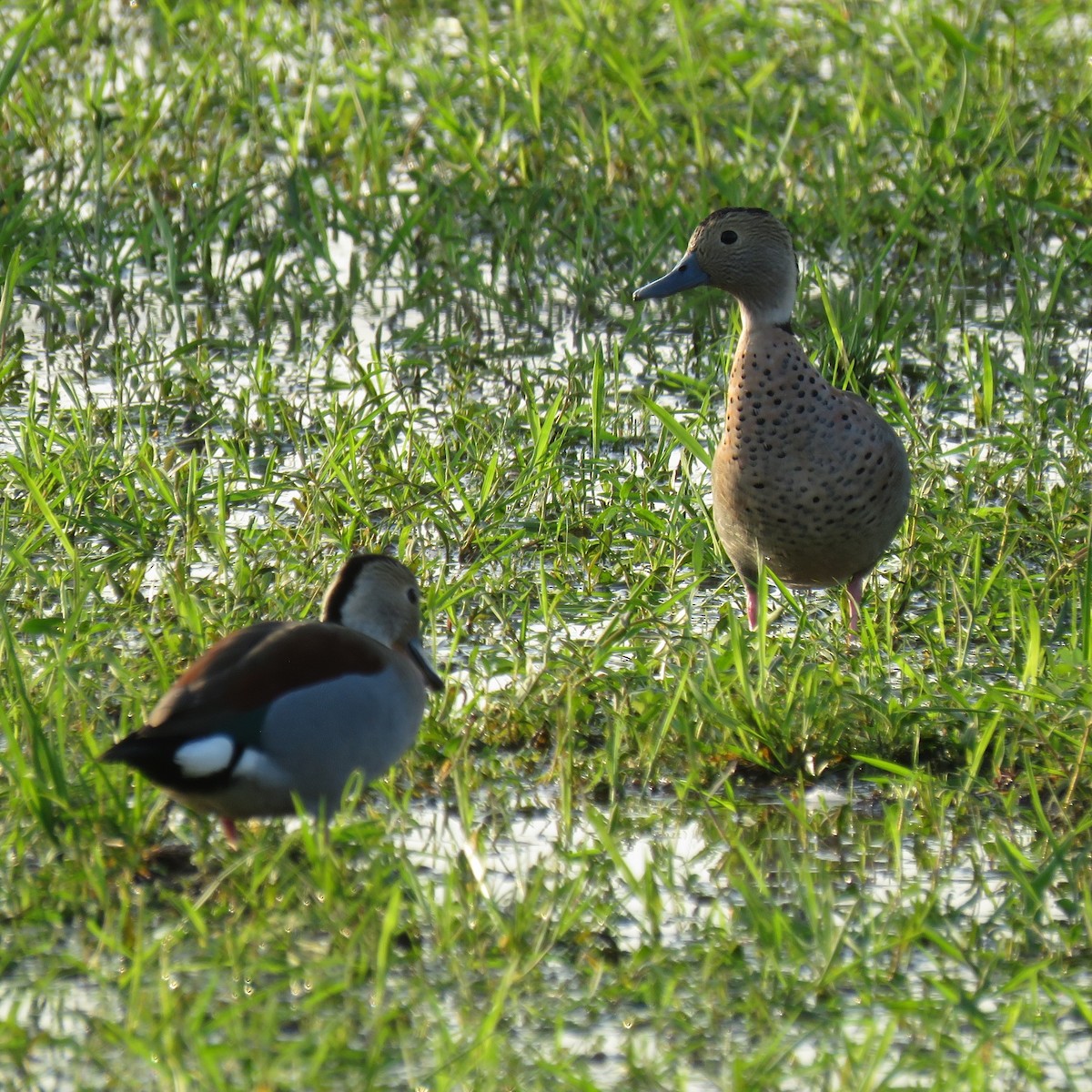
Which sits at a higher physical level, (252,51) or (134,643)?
(252,51)

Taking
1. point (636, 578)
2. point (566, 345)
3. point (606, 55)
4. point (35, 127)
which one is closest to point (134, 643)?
point (636, 578)

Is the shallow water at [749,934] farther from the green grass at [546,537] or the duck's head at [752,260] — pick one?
the duck's head at [752,260]

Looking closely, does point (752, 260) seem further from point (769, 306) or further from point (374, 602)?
point (374, 602)

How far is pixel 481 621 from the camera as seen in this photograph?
532 cm

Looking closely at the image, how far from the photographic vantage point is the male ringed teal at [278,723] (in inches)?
147

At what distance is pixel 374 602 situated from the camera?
14.5 ft

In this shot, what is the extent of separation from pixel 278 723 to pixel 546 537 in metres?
1.92

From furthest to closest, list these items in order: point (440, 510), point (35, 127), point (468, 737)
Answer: point (35, 127)
point (440, 510)
point (468, 737)

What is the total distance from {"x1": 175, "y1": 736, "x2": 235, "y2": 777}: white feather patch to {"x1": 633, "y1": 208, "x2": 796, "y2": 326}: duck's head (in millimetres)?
2268

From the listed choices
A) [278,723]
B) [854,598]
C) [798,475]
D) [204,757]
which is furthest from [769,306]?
[204,757]

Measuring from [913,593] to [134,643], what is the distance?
2008 millimetres

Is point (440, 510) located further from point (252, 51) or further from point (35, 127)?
point (252, 51)

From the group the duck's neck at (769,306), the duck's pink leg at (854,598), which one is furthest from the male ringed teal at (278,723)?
the duck's neck at (769,306)

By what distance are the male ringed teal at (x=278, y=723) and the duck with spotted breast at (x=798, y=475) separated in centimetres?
129
